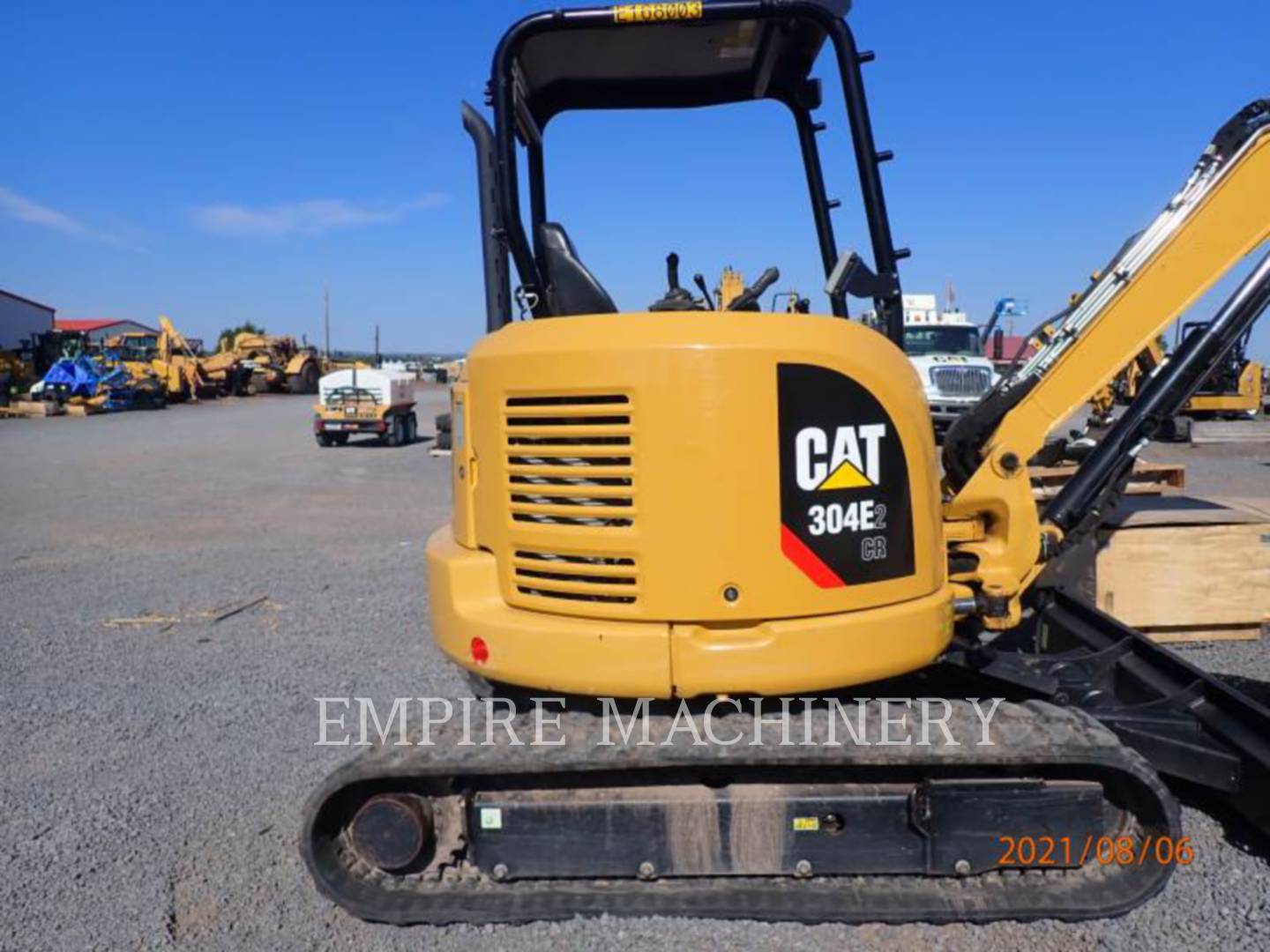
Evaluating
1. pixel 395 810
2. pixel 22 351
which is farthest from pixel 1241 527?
pixel 22 351

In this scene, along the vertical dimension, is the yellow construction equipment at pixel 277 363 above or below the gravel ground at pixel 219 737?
above

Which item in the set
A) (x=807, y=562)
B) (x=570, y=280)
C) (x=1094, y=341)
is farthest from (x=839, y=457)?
(x=1094, y=341)

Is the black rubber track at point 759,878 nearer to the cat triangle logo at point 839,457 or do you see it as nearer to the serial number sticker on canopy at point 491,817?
the serial number sticker on canopy at point 491,817

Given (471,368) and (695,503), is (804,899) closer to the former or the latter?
(695,503)

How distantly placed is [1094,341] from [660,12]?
6.15 ft

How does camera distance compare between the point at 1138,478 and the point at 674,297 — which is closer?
the point at 674,297

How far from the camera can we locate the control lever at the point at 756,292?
3.12 metres

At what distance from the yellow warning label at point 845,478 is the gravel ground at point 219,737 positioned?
1352 millimetres

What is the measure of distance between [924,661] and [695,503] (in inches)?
35.3

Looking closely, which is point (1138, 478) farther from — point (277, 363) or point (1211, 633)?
point (277, 363)

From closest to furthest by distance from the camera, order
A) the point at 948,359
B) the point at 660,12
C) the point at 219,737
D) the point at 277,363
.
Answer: the point at 660,12, the point at 219,737, the point at 948,359, the point at 277,363

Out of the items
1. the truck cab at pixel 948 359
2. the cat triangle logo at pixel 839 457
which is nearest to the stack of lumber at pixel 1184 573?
the cat triangle logo at pixel 839 457

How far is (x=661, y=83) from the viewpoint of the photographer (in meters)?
3.61

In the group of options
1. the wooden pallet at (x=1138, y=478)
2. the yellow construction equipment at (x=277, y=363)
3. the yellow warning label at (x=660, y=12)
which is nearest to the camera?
the yellow warning label at (x=660, y=12)
